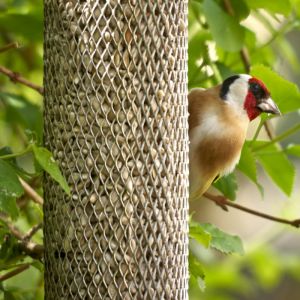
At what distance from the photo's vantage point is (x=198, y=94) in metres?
3.15

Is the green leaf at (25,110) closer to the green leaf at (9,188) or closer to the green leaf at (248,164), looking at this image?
the green leaf at (248,164)

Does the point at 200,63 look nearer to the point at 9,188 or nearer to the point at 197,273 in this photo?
the point at 197,273

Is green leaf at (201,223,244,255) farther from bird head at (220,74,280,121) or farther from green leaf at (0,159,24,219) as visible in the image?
green leaf at (0,159,24,219)

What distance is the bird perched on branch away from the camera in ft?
10.1

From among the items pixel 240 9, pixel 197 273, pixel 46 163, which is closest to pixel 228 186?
pixel 197 273

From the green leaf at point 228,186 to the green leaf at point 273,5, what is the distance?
53 cm

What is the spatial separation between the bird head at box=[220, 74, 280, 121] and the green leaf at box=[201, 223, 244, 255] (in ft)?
1.34

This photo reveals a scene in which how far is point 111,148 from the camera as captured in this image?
2504mm

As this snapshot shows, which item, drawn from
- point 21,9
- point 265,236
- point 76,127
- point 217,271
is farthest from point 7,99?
point 265,236

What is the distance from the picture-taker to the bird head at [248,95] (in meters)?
3.06

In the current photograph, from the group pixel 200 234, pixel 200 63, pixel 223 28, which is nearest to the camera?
pixel 200 234

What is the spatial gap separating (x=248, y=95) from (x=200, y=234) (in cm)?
56

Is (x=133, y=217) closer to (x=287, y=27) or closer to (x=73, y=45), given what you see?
(x=73, y=45)

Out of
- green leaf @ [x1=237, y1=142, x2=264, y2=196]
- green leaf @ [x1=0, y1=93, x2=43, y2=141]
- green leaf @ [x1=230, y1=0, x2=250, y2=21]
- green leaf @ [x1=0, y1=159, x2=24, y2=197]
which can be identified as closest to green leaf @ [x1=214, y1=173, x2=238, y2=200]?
green leaf @ [x1=237, y1=142, x2=264, y2=196]
